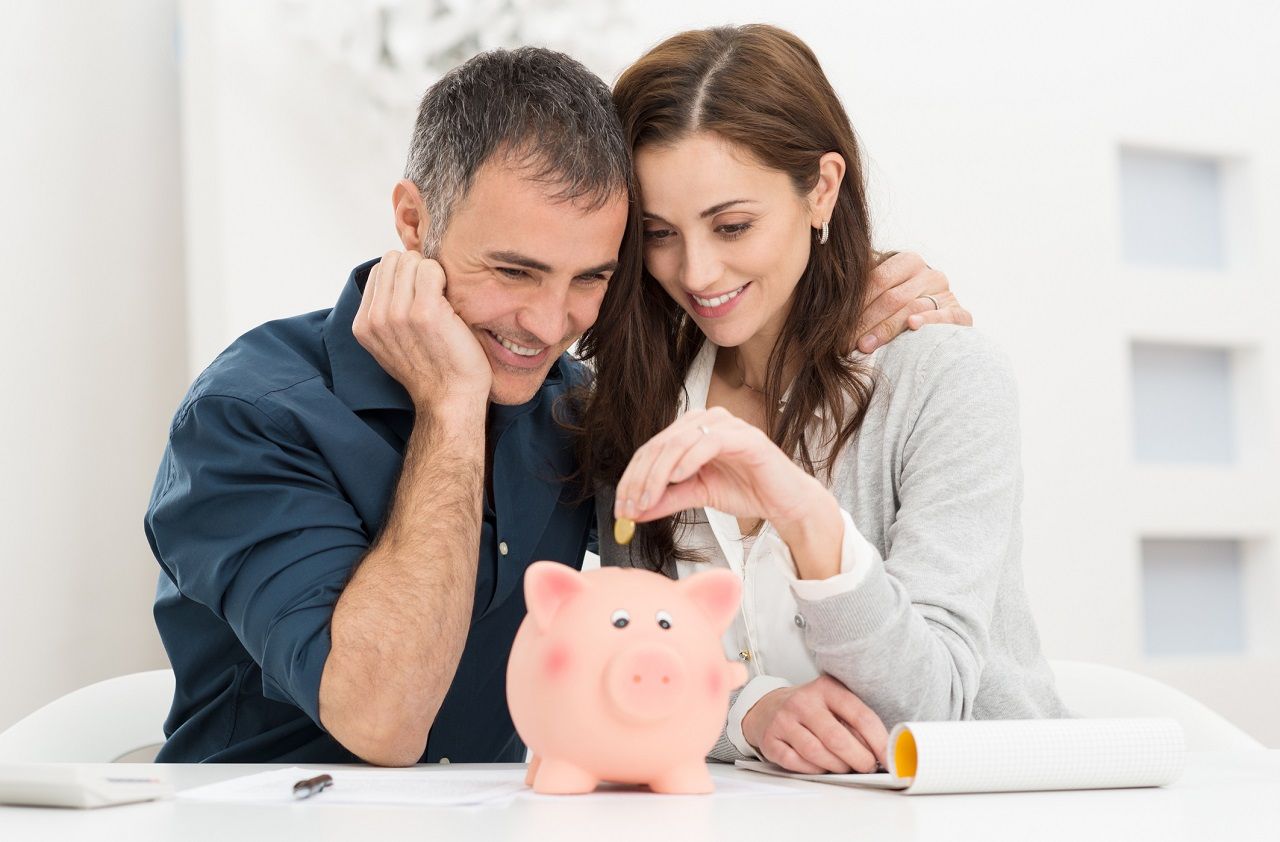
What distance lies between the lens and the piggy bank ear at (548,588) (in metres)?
0.99

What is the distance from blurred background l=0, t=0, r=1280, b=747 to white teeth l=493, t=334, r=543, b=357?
99 cm

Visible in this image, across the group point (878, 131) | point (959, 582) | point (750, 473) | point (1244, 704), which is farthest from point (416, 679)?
point (1244, 704)

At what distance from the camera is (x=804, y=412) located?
65.9 inches

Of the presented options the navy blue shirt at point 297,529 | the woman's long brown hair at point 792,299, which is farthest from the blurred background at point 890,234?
the woman's long brown hair at point 792,299

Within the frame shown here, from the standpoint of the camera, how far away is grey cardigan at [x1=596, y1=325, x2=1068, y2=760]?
1.21 meters

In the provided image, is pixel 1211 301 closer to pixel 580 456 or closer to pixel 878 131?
pixel 878 131

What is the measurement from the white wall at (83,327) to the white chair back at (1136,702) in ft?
5.83

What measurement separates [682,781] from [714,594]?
0.49 ft

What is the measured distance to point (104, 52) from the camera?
8.27 ft

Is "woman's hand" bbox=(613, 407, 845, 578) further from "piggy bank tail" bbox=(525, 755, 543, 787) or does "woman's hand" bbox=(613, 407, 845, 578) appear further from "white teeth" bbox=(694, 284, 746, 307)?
"white teeth" bbox=(694, 284, 746, 307)

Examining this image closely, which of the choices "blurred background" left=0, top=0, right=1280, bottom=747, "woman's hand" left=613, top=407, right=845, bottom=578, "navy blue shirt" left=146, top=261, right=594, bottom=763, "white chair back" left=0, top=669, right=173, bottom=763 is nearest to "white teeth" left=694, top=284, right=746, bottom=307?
"navy blue shirt" left=146, top=261, right=594, bottom=763

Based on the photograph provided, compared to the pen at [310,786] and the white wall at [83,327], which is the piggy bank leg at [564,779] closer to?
the pen at [310,786]

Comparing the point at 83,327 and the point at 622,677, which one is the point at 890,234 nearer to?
the point at 83,327

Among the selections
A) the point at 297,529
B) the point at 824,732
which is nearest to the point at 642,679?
the point at 824,732
